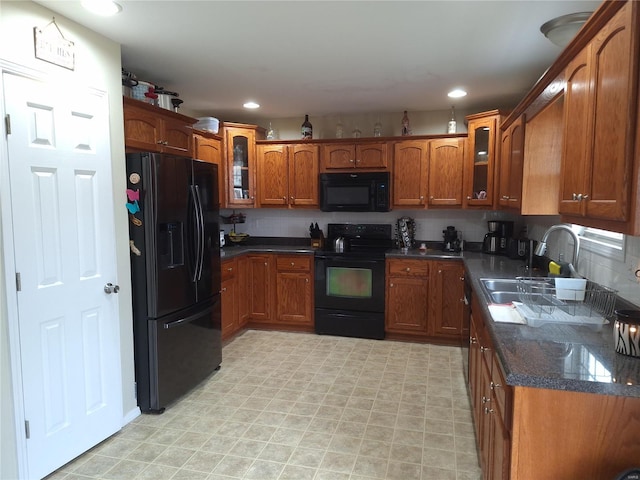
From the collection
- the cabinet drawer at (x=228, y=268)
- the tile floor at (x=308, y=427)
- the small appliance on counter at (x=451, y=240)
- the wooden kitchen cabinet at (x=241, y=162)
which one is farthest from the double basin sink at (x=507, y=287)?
the wooden kitchen cabinet at (x=241, y=162)

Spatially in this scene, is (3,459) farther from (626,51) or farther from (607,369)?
(626,51)

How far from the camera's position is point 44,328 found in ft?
6.94

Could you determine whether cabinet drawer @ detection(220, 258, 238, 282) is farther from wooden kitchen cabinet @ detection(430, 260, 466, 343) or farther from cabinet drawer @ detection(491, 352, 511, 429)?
cabinet drawer @ detection(491, 352, 511, 429)

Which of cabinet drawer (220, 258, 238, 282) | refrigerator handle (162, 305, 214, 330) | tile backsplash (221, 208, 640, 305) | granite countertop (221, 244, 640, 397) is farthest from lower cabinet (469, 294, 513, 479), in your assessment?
cabinet drawer (220, 258, 238, 282)

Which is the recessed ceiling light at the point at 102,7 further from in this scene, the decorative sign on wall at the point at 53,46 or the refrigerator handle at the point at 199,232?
the refrigerator handle at the point at 199,232

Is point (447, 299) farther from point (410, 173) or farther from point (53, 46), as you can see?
point (53, 46)

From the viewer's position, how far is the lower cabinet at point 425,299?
4020mm

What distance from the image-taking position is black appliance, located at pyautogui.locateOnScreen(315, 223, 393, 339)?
13.9 feet

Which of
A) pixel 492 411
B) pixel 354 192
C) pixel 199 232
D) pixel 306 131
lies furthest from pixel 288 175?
pixel 492 411

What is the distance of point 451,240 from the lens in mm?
4434

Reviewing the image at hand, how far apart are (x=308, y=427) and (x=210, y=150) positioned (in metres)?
2.83

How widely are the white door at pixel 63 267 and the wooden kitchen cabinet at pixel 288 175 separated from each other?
233 centimetres

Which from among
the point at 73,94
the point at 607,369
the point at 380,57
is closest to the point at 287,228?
the point at 380,57

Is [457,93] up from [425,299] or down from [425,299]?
up
